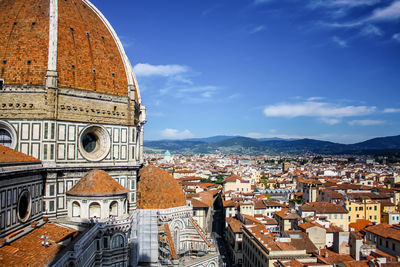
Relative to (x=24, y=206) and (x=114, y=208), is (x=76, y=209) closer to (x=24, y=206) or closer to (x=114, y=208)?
(x=114, y=208)

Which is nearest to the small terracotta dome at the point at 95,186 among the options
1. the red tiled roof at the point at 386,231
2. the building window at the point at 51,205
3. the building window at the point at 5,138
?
the building window at the point at 51,205

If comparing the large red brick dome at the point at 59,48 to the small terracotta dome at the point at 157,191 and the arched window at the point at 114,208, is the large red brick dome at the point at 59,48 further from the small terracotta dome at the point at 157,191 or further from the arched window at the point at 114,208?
the arched window at the point at 114,208

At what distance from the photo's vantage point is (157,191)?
27.9 meters

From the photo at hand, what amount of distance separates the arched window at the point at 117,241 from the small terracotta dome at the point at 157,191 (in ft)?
16.0

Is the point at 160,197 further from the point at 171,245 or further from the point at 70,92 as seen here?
the point at 70,92

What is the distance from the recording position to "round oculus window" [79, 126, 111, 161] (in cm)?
2419

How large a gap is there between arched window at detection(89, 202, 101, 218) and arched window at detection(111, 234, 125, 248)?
1.69 metres

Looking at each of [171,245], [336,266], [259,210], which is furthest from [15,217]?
[259,210]

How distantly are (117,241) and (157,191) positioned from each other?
652 cm

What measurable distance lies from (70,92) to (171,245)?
469 inches

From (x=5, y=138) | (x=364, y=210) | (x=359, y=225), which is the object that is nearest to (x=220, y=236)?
(x=359, y=225)

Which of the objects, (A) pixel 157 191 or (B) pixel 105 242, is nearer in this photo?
(B) pixel 105 242

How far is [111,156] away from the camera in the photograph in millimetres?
24938

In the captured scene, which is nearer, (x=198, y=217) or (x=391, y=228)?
(x=391, y=228)
